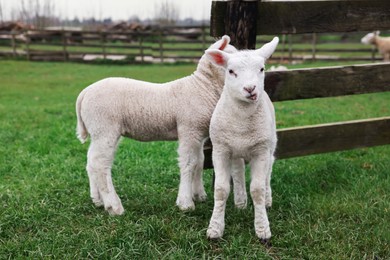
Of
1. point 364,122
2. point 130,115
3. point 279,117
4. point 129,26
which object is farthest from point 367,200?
point 129,26

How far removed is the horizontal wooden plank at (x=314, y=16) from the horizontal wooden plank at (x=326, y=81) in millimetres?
396

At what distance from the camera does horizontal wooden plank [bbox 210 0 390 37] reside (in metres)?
4.04

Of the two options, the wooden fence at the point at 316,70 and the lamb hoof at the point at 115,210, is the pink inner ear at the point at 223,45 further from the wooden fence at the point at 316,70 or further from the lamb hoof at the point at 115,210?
the lamb hoof at the point at 115,210

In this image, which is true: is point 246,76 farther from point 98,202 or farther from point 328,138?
point 328,138

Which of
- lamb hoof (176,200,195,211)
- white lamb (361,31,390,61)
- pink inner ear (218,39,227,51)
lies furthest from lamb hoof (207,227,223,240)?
white lamb (361,31,390,61)

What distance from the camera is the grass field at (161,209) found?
10.6 ft

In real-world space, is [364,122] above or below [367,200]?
above

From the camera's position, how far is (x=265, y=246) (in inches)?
131

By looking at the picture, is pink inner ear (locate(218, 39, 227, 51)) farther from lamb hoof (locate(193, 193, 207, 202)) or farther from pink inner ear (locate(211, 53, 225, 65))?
lamb hoof (locate(193, 193, 207, 202))

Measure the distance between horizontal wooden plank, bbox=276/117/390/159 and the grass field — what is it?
0.32 metres

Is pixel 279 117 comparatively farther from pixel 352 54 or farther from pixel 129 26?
pixel 129 26

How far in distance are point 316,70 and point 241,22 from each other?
966mm

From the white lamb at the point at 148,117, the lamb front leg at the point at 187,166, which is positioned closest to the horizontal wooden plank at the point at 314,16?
the white lamb at the point at 148,117

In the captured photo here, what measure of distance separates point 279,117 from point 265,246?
555 cm
